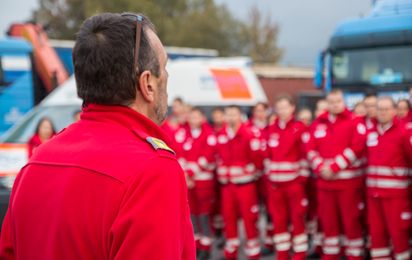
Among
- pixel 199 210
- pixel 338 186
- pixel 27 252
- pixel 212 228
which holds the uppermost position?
pixel 27 252

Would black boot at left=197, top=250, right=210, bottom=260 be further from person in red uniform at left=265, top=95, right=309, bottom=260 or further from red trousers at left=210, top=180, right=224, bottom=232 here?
person in red uniform at left=265, top=95, right=309, bottom=260

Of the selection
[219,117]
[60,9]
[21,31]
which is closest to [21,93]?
[21,31]

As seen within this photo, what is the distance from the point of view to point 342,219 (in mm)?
4742

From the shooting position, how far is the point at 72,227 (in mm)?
1052

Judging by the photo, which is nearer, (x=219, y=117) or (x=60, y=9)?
(x=219, y=117)

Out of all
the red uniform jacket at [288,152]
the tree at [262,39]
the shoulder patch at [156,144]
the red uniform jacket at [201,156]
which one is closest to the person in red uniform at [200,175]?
the red uniform jacket at [201,156]

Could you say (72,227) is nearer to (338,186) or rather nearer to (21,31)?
(338,186)

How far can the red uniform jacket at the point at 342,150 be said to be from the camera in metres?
4.59

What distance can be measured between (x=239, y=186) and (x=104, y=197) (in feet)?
14.4

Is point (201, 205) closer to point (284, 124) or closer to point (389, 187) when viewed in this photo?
point (284, 124)

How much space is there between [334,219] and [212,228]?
6.80 ft

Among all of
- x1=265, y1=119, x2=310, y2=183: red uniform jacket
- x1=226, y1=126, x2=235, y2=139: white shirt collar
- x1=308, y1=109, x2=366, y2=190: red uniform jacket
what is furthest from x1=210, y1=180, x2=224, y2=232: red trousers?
x1=308, y1=109, x2=366, y2=190: red uniform jacket

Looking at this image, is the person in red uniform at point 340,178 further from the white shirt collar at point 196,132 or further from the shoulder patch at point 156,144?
the shoulder patch at point 156,144

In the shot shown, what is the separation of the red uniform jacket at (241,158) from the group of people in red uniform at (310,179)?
0.01 m
